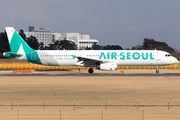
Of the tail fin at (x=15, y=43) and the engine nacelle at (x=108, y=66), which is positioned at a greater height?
the tail fin at (x=15, y=43)

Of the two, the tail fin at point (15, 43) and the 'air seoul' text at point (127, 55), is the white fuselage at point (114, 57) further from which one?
the tail fin at point (15, 43)

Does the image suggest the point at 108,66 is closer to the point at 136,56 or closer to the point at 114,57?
the point at 114,57

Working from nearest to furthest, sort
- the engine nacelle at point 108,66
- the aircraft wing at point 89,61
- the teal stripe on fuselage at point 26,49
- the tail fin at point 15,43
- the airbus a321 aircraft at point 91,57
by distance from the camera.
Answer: the engine nacelle at point 108,66 < the aircraft wing at point 89,61 < the airbus a321 aircraft at point 91,57 < the teal stripe on fuselage at point 26,49 < the tail fin at point 15,43

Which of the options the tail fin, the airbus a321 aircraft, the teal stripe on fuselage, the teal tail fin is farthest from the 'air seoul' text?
the tail fin

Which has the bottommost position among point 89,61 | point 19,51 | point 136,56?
point 89,61

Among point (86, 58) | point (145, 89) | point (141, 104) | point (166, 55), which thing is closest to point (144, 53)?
point (166, 55)

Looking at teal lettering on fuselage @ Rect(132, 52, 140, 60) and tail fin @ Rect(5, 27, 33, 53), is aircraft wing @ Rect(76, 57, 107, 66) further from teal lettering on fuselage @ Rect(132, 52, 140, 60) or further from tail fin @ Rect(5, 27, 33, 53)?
tail fin @ Rect(5, 27, 33, 53)

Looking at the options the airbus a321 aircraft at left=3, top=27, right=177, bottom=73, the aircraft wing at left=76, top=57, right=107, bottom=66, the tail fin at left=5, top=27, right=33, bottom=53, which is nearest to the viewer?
the aircraft wing at left=76, top=57, right=107, bottom=66

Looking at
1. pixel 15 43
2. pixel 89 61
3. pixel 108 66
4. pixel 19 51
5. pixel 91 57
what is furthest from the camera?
pixel 15 43

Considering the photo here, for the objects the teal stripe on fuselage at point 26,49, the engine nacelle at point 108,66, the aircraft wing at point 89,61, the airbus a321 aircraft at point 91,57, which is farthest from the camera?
the teal stripe on fuselage at point 26,49

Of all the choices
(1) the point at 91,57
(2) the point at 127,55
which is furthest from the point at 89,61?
(2) the point at 127,55

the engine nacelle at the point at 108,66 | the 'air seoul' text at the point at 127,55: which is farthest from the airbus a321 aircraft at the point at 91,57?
the engine nacelle at the point at 108,66

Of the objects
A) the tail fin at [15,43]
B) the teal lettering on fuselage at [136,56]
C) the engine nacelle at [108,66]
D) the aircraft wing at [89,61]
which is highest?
the tail fin at [15,43]
